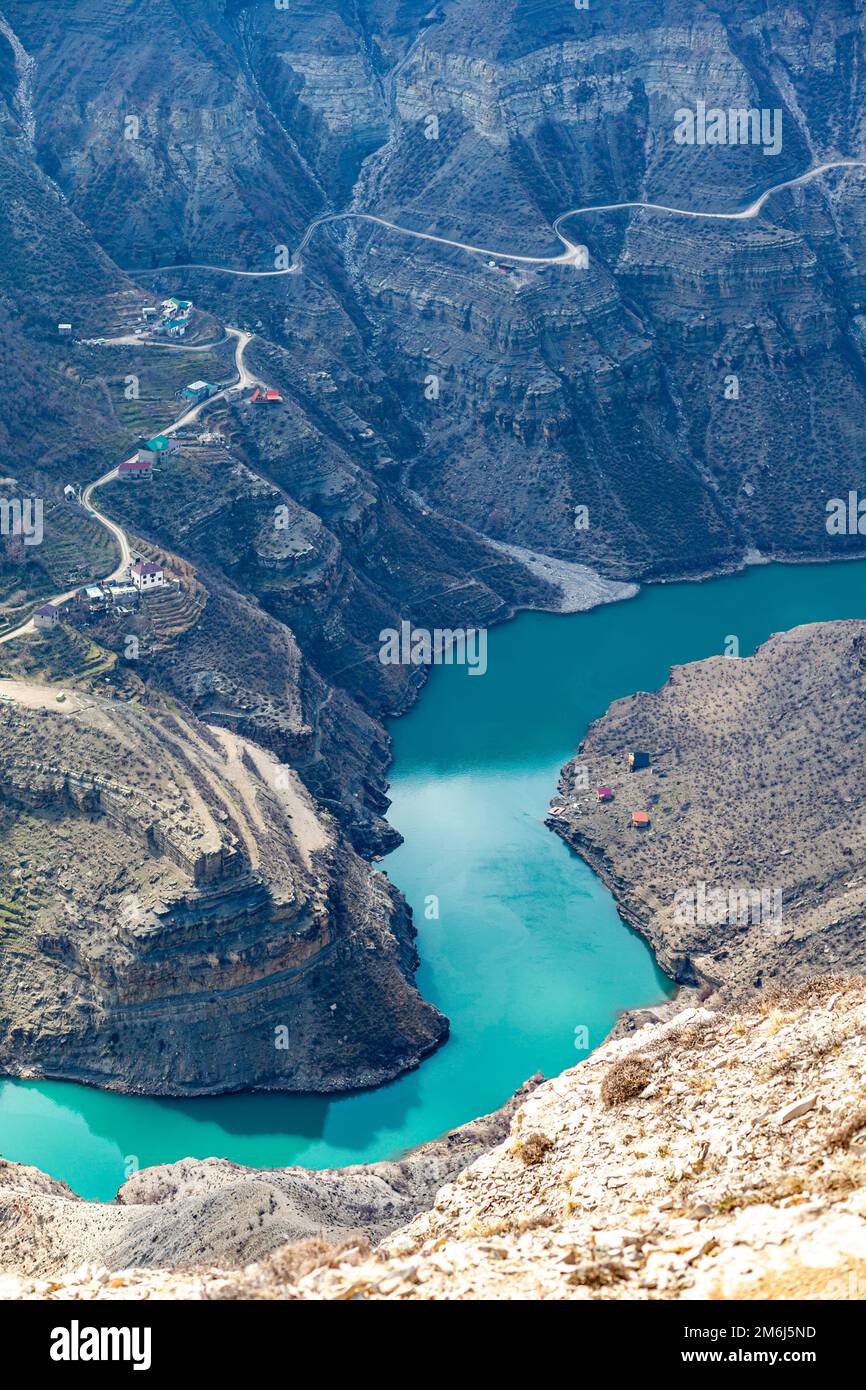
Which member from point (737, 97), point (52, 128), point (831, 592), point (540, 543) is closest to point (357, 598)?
point (540, 543)

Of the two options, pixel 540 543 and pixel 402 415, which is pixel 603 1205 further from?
pixel 402 415

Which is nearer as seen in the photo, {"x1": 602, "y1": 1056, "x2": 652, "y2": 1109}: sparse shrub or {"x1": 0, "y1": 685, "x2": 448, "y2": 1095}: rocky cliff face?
{"x1": 602, "y1": 1056, "x2": 652, "y2": 1109}: sparse shrub

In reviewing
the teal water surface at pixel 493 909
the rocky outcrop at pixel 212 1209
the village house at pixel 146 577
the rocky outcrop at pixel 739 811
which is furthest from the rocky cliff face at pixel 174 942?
the rocky outcrop at pixel 739 811

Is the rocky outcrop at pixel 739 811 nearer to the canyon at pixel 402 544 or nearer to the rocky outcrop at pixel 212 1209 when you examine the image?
the canyon at pixel 402 544

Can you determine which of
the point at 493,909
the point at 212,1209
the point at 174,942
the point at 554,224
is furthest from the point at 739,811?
the point at 554,224

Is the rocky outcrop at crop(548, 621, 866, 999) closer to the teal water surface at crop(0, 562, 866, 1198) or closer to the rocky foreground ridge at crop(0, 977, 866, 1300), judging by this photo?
the teal water surface at crop(0, 562, 866, 1198)

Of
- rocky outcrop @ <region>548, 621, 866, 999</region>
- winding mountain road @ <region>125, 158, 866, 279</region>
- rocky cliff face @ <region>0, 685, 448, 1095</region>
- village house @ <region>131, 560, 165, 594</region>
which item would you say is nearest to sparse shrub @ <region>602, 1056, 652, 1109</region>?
rocky cliff face @ <region>0, 685, 448, 1095</region>
